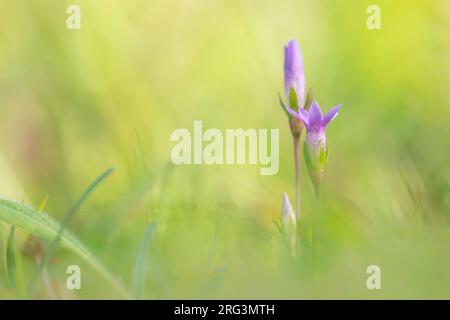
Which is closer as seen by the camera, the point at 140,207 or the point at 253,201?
the point at 140,207

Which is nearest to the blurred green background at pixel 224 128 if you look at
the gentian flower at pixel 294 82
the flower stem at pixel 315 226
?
the flower stem at pixel 315 226

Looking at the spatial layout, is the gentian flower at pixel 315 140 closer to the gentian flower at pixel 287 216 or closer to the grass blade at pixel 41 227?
the gentian flower at pixel 287 216

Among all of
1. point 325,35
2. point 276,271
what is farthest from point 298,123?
point 325,35

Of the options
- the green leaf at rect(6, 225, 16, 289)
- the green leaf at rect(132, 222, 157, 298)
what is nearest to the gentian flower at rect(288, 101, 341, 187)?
the green leaf at rect(132, 222, 157, 298)

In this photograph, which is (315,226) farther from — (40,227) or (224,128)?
(224,128)

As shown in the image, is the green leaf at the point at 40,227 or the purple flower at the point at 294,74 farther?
the purple flower at the point at 294,74

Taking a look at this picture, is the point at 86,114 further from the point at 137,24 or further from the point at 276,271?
the point at 276,271
